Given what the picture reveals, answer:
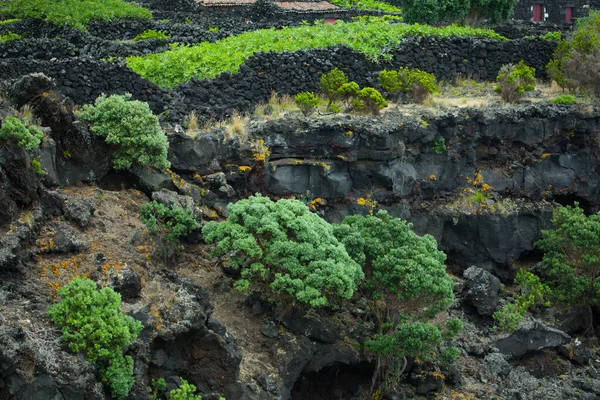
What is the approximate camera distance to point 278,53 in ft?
93.6

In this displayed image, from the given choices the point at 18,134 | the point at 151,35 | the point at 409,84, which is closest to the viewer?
the point at 18,134

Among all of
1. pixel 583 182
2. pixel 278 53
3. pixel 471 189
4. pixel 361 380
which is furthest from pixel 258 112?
pixel 583 182

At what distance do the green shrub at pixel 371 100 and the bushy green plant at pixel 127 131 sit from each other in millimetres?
7333

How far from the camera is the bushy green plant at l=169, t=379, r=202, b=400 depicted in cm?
1566

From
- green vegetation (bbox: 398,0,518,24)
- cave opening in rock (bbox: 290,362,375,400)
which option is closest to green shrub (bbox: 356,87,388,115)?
cave opening in rock (bbox: 290,362,375,400)

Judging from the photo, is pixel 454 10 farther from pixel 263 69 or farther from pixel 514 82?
pixel 263 69

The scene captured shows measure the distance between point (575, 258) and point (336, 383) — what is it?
28.2 ft

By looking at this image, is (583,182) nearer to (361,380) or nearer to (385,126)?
(385,126)

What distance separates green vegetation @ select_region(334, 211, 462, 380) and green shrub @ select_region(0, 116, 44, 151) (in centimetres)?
666

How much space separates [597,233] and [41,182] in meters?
14.3

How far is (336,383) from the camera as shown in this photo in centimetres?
2058

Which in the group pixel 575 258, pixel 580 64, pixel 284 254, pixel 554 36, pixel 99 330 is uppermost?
pixel 554 36

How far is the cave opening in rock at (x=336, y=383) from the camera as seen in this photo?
65.5 feet

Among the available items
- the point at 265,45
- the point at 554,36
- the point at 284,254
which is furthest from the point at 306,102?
the point at 554,36
